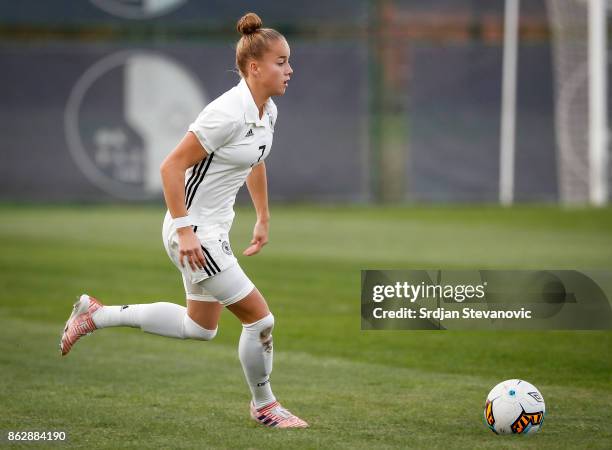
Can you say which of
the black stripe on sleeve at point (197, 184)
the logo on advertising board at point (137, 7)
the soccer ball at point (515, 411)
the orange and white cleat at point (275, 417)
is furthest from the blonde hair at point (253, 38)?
the logo on advertising board at point (137, 7)

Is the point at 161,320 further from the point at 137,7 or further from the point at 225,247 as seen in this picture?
the point at 137,7

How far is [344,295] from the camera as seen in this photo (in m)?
11.3

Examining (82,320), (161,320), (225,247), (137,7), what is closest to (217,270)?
(225,247)

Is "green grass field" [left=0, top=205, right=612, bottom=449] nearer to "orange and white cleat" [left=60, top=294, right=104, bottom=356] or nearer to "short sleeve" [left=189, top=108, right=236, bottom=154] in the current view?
"orange and white cleat" [left=60, top=294, right=104, bottom=356]


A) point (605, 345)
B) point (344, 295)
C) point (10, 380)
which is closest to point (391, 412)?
point (10, 380)

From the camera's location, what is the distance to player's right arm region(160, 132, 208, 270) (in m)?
5.52

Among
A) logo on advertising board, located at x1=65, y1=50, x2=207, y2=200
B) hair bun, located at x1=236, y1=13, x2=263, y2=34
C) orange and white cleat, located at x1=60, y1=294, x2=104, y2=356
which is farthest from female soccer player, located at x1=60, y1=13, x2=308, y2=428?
logo on advertising board, located at x1=65, y1=50, x2=207, y2=200

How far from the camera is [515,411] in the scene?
5648mm

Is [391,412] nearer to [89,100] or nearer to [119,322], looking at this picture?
[119,322]

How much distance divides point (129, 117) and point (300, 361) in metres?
12.8

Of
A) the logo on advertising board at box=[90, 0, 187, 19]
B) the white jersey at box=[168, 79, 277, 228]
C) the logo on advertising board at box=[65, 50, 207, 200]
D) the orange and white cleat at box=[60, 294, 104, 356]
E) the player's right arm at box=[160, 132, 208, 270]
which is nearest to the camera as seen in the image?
the player's right arm at box=[160, 132, 208, 270]

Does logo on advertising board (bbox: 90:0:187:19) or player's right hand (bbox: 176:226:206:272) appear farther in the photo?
logo on advertising board (bbox: 90:0:187:19)

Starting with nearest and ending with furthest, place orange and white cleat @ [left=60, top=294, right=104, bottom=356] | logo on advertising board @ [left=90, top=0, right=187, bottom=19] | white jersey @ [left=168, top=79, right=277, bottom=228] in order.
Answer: white jersey @ [left=168, top=79, right=277, bottom=228]
orange and white cleat @ [left=60, top=294, right=104, bottom=356]
logo on advertising board @ [left=90, top=0, right=187, bottom=19]

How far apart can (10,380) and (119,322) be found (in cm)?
123
